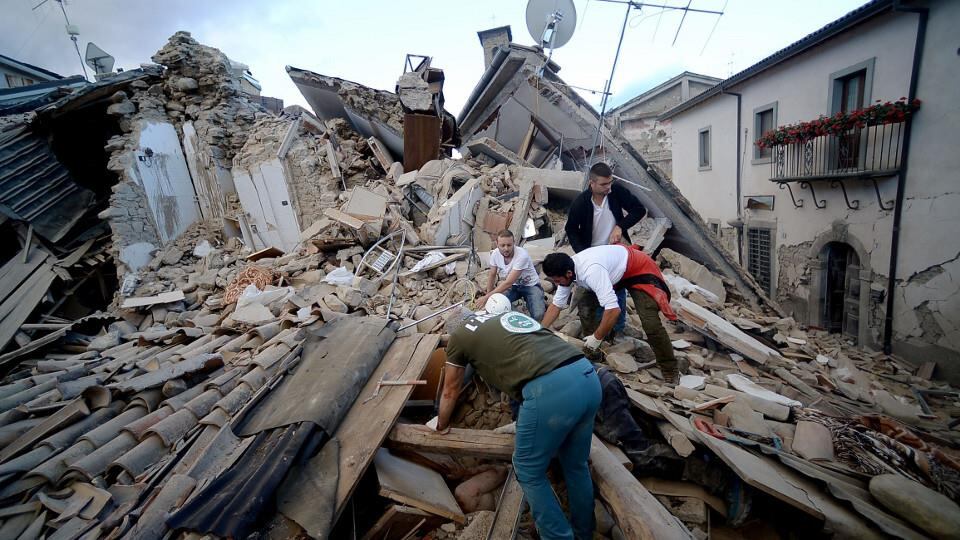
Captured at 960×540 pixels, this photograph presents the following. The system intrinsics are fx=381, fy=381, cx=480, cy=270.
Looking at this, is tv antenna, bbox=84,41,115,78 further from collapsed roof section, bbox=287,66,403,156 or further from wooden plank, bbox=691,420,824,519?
wooden plank, bbox=691,420,824,519

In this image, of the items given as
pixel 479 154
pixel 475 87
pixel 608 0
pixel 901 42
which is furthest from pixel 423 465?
pixel 901 42

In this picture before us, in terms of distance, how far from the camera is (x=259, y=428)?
2340mm

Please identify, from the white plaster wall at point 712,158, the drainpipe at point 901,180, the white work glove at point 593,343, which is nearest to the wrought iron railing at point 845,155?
the drainpipe at point 901,180

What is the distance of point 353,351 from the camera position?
306cm

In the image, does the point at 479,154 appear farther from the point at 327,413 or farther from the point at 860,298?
the point at 860,298

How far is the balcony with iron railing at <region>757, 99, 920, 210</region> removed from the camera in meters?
6.77

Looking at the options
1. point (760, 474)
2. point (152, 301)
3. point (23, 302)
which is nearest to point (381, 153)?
point (152, 301)

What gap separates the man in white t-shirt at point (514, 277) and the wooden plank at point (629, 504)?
202 cm

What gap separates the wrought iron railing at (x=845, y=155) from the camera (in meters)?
6.90

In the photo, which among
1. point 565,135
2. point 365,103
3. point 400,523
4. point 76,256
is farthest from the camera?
point 365,103

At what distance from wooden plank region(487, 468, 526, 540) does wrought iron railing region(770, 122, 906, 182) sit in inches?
356

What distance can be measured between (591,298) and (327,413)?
99.9 inches

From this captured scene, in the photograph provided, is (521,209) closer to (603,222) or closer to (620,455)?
(603,222)

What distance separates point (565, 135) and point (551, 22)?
2.22 metres
